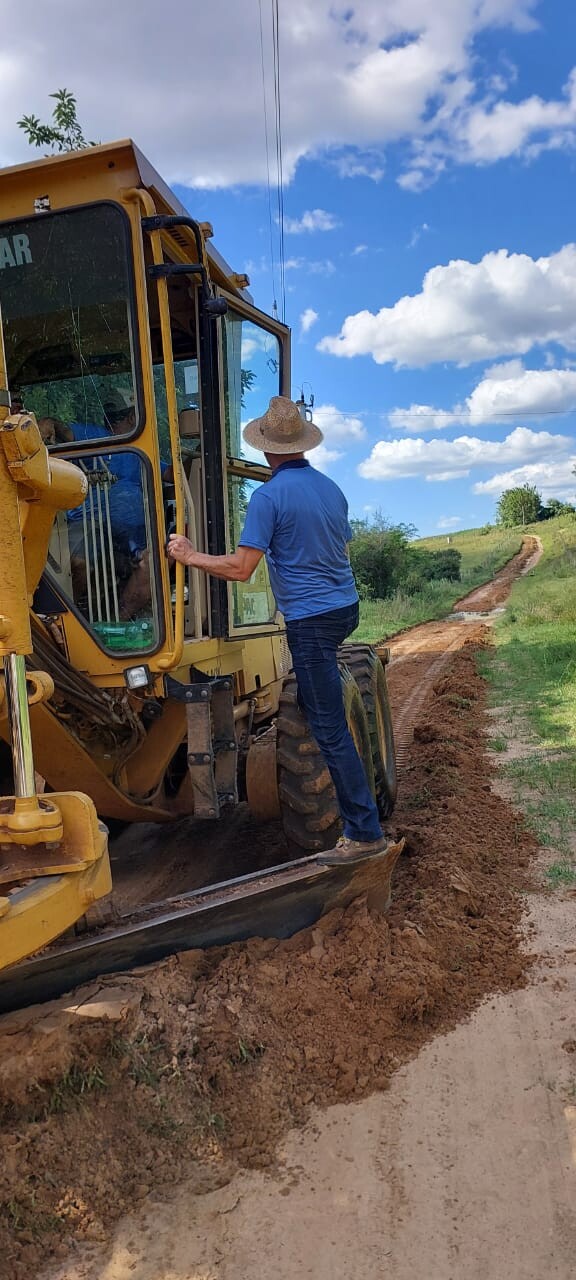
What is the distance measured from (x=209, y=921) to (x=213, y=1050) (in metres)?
0.49

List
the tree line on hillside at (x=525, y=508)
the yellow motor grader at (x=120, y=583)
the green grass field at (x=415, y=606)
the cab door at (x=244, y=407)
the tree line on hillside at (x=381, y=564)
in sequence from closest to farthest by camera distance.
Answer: the yellow motor grader at (x=120, y=583) → the cab door at (x=244, y=407) → the green grass field at (x=415, y=606) → the tree line on hillside at (x=381, y=564) → the tree line on hillside at (x=525, y=508)

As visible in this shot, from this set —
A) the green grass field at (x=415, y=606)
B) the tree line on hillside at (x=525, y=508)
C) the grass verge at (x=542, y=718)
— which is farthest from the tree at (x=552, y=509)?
the grass verge at (x=542, y=718)

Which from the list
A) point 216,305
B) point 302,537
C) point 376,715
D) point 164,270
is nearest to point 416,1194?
point 302,537

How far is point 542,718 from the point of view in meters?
8.27

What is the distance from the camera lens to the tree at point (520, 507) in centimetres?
8644

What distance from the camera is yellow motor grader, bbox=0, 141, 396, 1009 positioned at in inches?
107

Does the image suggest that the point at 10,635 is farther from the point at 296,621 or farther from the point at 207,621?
the point at 207,621

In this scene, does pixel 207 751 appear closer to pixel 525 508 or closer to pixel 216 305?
pixel 216 305

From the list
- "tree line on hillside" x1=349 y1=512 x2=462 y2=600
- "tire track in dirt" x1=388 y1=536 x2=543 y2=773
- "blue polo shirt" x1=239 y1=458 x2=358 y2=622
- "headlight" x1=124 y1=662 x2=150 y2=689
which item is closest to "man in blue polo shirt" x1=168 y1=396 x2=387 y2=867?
"blue polo shirt" x1=239 y1=458 x2=358 y2=622

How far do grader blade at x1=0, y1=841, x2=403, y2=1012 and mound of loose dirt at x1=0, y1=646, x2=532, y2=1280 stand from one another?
0.21ft

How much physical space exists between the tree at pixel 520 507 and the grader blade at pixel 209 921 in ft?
273

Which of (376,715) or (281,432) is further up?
(281,432)

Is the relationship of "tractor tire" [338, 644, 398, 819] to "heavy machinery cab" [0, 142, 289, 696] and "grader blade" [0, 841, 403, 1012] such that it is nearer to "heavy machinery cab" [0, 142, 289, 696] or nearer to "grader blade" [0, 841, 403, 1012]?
"heavy machinery cab" [0, 142, 289, 696]

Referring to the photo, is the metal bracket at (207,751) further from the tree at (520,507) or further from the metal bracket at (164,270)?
the tree at (520,507)
